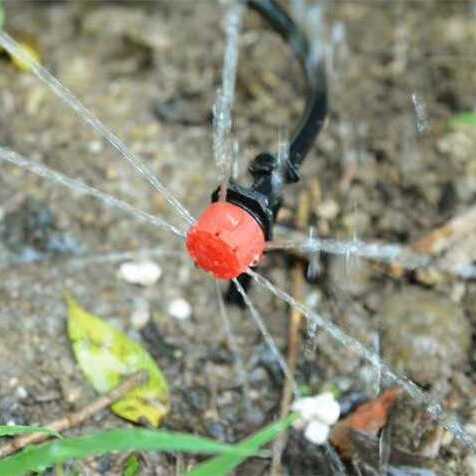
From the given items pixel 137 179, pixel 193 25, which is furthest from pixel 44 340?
pixel 193 25

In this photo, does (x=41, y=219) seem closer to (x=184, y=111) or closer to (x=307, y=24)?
(x=184, y=111)

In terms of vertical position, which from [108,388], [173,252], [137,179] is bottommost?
[108,388]

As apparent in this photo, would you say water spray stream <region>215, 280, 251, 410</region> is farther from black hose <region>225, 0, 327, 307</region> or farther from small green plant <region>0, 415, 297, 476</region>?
small green plant <region>0, 415, 297, 476</region>

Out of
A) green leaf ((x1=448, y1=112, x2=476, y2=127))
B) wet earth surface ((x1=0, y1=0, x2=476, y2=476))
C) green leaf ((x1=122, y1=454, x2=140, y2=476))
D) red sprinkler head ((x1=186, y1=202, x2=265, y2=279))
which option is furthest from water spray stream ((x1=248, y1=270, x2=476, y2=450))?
green leaf ((x1=448, y1=112, x2=476, y2=127))

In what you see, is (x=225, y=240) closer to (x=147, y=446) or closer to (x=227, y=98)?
(x=147, y=446)

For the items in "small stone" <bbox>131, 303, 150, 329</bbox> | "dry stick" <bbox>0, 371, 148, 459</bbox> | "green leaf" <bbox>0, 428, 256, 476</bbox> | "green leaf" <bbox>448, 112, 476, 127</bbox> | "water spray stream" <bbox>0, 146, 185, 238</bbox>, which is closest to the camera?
"green leaf" <bbox>0, 428, 256, 476</bbox>

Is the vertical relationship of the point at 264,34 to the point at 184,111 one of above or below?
above
